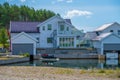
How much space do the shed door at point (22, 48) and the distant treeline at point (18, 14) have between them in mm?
40217

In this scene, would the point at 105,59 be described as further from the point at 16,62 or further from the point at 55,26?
the point at 16,62

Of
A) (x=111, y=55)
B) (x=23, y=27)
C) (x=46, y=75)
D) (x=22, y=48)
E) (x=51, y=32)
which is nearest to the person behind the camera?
(x=46, y=75)

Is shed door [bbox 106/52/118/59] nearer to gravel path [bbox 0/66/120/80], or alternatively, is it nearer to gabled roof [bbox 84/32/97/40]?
gabled roof [bbox 84/32/97/40]

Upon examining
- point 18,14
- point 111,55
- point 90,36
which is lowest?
point 111,55

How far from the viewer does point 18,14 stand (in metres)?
108

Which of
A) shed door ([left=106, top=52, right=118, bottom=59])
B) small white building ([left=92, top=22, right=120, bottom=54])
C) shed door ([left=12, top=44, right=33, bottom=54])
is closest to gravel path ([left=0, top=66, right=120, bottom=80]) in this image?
shed door ([left=106, top=52, right=118, bottom=59])

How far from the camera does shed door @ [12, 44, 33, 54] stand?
5822cm

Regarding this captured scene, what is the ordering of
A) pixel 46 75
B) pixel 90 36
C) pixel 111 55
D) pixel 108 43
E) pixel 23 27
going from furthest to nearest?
pixel 90 36
pixel 23 27
pixel 108 43
pixel 111 55
pixel 46 75

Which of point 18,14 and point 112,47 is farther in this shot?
point 18,14

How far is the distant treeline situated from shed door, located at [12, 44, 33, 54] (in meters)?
40.2

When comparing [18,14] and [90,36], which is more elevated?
[18,14]

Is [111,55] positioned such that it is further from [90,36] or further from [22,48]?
[90,36]

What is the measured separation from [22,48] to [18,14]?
50.8 meters

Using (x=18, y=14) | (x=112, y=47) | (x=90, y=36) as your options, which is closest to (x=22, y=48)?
(x=112, y=47)
